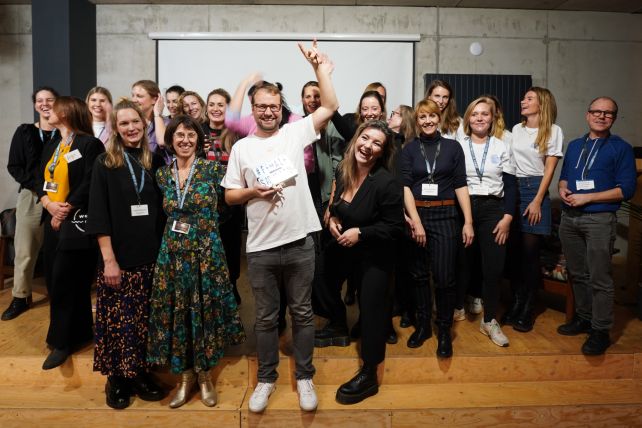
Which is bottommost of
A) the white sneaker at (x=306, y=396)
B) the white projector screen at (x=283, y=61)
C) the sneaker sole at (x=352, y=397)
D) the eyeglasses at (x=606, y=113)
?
the sneaker sole at (x=352, y=397)

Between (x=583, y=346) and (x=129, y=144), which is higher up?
(x=129, y=144)

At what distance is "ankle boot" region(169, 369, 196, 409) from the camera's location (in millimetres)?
2129

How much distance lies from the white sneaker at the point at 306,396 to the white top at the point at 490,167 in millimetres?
1444

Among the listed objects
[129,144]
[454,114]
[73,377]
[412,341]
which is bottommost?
[73,377]

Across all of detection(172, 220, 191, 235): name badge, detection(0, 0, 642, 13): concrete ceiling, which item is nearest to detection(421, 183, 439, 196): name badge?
detection(172, 220, 191, 235): name badge

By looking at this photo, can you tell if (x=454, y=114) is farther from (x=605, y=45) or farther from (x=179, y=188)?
(x=605, y=45)

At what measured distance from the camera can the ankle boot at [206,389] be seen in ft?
7.06

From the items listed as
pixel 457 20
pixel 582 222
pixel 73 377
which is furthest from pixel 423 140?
pixel 457 20

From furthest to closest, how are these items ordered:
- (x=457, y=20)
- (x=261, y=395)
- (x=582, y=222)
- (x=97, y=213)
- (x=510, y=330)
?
(x=457, y=20) < (x=510, y=330) < (x=582, y=222) < (x=261, y=395) < (x=97, y=213)

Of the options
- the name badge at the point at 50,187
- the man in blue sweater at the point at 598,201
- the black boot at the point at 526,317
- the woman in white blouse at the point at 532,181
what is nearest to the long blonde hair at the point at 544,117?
the woman in white blouse at the point at 532,181

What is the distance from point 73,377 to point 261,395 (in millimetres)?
1115

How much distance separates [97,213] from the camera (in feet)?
6.40

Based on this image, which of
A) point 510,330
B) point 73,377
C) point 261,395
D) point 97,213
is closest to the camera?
point 97,213

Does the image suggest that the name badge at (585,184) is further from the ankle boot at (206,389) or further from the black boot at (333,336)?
the ankle boot at (206,389)
